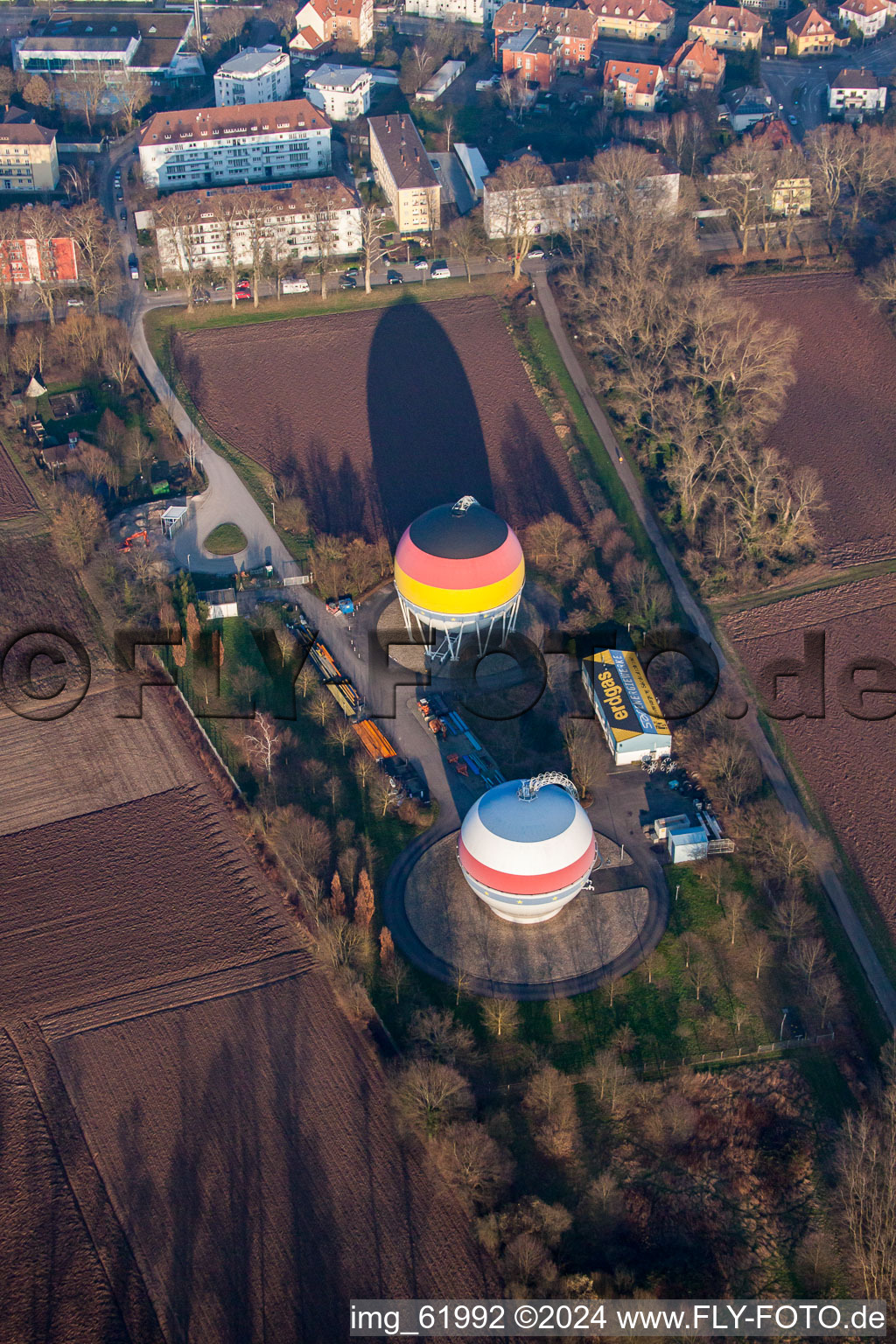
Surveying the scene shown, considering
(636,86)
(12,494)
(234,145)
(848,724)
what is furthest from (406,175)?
(848,724)

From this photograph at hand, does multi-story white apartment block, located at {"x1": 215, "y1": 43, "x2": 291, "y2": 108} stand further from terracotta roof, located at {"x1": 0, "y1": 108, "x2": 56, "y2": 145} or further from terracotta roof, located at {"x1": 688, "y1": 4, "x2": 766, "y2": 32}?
terracotta roof, located at {"x1": 688, "y1": 4, "x2": 766, "y2": 32}

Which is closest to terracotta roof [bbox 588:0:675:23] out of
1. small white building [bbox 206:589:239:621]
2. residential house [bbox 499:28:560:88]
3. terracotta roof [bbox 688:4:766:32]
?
terracotta roof [bbox 688:4:766:32]

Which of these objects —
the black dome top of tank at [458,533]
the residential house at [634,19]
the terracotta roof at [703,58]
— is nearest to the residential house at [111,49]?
the residential house at [634,19]

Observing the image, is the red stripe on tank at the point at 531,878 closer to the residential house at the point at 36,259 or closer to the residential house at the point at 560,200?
the residential house at the point at 560,200

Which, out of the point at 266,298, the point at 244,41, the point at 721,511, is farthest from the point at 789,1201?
the point at 244,41

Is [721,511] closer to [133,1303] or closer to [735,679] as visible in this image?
[735,679]

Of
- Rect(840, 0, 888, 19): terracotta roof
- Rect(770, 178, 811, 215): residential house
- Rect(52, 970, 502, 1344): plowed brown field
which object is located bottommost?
Rect(52, 970, 502, 1344): plowed brown field
